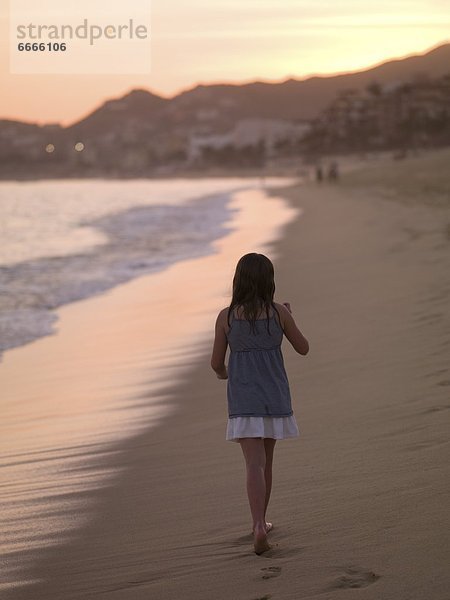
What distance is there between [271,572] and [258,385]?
0.79m

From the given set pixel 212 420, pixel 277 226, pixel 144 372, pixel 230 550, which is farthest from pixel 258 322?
pixel 277 226

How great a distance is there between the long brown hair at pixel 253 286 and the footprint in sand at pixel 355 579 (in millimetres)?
1077

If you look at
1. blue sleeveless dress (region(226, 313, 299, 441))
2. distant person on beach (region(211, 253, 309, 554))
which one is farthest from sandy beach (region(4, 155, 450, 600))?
blue sleeveless dress (region(226, 313, 299, 441))

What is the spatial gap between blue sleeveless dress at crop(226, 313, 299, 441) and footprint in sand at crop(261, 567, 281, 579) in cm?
56

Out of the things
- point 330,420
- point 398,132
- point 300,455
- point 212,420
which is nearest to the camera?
point 300,455

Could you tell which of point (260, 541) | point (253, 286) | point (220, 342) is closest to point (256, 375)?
point (220, 342)

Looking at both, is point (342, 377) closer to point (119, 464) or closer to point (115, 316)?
point (119, 464)

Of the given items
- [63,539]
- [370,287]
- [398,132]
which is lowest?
[63,539]

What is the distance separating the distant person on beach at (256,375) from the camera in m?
3.97

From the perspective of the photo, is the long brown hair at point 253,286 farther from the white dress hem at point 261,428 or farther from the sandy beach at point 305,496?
the sandy beach at point 305,496

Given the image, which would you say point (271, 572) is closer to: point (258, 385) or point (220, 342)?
point (258, 385)

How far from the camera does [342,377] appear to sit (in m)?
6.82

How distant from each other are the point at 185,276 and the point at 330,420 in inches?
399

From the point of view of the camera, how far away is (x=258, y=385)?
402 centimetres
